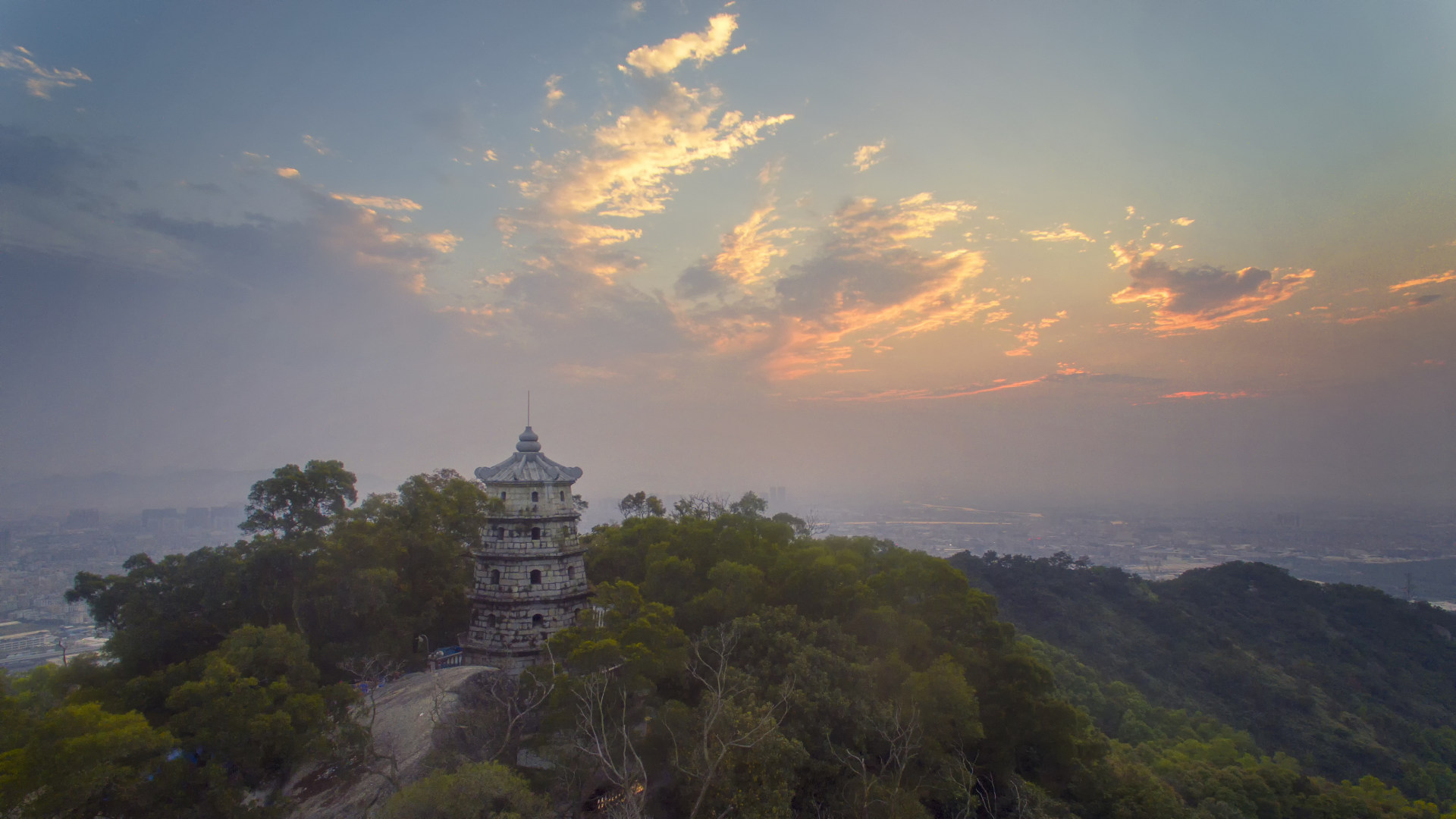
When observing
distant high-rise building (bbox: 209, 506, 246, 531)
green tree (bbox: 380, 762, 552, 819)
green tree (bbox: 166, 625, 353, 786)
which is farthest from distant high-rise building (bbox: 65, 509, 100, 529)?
green tree (bbox: 380, 762, 552, 819)

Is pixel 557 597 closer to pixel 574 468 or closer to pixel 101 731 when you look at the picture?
pixel 574 468

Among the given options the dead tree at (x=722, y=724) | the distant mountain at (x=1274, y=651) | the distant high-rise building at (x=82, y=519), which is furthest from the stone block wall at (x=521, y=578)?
the distant high-rise building at (x=82, y=519)

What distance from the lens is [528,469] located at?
25203mm

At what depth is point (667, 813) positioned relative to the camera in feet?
59.3

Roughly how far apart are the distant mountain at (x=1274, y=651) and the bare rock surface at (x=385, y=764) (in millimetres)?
50969

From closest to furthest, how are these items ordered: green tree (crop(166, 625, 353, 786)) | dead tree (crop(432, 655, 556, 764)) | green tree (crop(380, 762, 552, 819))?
1. green tree (crop(380, 762, 552, 819))
2. green tree (crop(166, 625, 353, 786))
3. dead tree (crop(432, 655, 556, 764))

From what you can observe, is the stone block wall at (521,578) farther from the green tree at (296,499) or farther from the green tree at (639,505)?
the green tree at (639,505)

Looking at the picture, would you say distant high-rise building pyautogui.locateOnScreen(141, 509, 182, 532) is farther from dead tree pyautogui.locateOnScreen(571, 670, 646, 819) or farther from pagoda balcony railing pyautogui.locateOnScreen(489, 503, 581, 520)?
dead tree pyautogui.locateOnScreen(571, 670, 646, 819)

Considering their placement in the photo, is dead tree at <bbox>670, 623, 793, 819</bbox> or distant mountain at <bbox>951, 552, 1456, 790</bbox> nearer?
dead tree at <bbox>670, 623, 793, 819</bbox>

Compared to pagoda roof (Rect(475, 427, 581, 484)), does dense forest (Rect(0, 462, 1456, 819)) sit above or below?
below

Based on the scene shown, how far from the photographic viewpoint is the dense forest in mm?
15508

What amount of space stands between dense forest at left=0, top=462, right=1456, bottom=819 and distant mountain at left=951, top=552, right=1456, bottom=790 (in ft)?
41.0

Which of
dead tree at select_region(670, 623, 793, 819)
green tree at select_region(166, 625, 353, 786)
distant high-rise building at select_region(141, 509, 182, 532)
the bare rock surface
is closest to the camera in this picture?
dead tree at select_region(670, 623, 793, 819)

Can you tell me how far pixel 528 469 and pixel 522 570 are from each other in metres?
4.05
